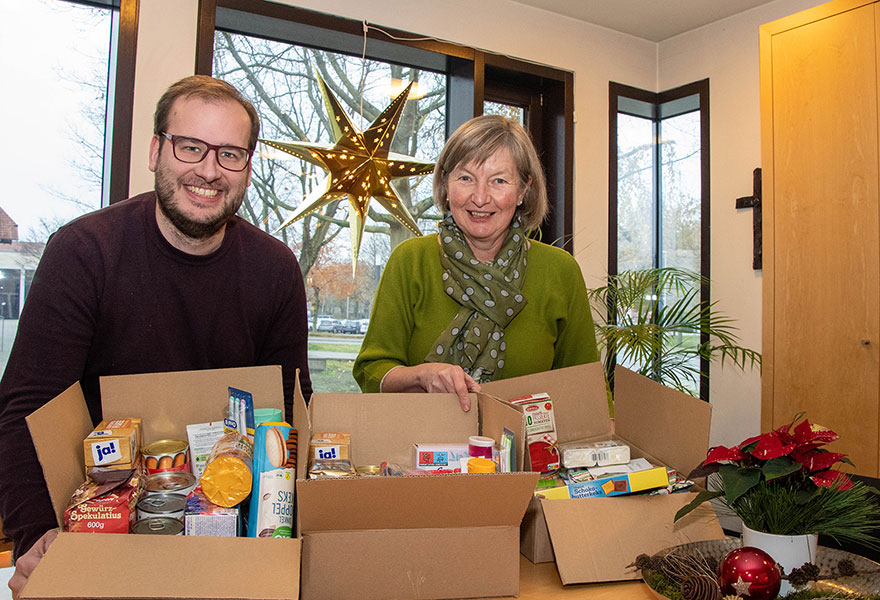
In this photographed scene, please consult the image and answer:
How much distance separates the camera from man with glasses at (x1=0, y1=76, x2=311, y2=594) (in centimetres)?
117

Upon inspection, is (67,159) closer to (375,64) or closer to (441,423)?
(375,64)

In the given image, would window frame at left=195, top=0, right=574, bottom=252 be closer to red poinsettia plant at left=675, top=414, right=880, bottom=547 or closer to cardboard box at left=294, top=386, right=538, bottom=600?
cardboard box at left=294, top=386, right=538, bottom=600

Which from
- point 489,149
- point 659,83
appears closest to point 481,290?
point 489,149

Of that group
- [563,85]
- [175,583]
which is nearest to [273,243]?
[175,583]

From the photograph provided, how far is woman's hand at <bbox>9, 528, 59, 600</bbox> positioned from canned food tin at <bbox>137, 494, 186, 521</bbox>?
0.14 meters

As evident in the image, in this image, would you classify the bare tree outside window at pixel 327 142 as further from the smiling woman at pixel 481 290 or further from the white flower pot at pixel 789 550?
the white flower pot at pixel 789 550

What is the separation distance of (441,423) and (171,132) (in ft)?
2.45

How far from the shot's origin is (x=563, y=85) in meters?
→ 3.91

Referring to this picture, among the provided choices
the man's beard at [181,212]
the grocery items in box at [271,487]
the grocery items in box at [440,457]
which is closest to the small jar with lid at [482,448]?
the grocery items in box at [440,457]

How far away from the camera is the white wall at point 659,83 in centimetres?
357

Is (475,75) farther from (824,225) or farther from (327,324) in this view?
(824,225)

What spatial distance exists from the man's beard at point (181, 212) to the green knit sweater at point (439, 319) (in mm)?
427

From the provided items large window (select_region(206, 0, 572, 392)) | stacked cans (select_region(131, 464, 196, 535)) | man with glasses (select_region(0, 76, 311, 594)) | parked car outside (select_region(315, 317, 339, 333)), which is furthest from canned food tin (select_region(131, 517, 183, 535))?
parked car outside (select_region(315, 317, 339, 333))

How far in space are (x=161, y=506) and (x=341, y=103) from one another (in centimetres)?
283
